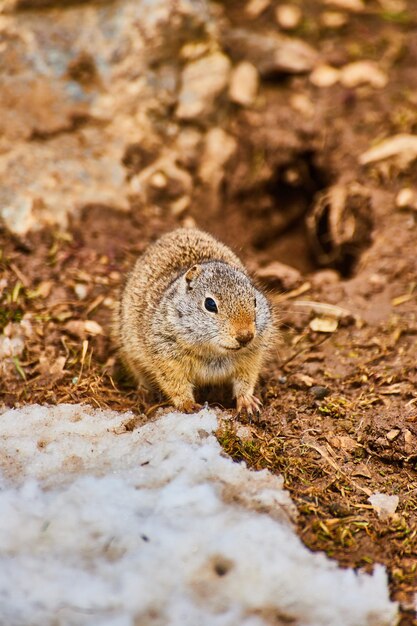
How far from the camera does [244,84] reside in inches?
296

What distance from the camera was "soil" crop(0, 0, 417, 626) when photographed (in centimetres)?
419

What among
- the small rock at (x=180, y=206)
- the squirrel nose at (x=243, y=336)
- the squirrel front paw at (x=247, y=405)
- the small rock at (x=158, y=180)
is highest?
the squirrel nose at (x=243, y=336)

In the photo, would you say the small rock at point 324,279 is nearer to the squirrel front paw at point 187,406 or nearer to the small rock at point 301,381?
the small rock at point 301,381

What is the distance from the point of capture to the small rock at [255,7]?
26.4ft

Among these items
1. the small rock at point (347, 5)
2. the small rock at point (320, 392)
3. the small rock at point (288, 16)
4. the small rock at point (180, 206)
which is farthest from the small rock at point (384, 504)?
the small rock at point (347, 5)

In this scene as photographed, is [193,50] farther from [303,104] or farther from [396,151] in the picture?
[396,151]

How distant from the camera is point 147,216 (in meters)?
6.68

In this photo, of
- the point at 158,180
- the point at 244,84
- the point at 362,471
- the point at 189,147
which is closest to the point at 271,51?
the point at 244,84

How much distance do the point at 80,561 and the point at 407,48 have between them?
6.83m

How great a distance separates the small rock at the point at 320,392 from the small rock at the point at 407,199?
8.05 ft

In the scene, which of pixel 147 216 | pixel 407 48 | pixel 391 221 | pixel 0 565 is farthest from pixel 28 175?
pixel 407 48

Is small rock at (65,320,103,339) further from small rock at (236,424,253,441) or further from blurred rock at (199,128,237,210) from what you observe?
blurred rock at (199,128,237,210)

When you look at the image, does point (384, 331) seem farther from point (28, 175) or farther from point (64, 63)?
point (64, 63)

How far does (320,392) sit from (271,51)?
445cm
